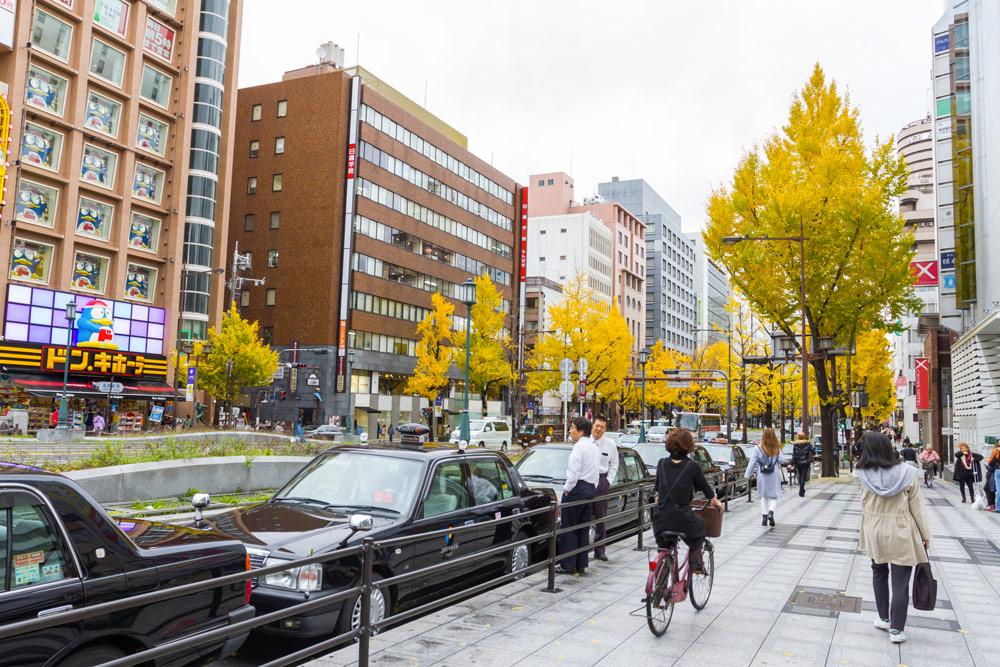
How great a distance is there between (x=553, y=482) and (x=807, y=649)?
18.6 ft

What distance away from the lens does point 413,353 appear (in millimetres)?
67688

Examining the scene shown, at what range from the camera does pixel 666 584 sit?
6316 millimetres

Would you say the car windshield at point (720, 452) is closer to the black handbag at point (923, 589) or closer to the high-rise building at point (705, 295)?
the black handbag at point (923, 589)

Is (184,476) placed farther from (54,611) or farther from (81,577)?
(54,611)

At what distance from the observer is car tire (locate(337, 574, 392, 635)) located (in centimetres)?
599

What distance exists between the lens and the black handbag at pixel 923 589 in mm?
5996

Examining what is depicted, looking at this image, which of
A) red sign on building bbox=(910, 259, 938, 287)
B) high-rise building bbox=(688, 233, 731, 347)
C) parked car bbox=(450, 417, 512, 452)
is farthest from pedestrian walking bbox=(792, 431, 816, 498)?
high-rise building bbox=(688, 233, 731, 347)

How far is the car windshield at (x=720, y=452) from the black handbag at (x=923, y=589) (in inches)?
519

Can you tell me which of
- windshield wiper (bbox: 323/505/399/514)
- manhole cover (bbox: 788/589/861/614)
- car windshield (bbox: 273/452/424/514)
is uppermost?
car windshield (bbox: 273/452/424/514)

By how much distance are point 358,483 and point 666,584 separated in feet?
9.73

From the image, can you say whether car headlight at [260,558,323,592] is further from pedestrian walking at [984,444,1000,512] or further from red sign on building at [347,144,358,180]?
red sign on building at [347,144,358,180]

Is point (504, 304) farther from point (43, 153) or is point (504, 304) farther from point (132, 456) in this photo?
point (132, 456)

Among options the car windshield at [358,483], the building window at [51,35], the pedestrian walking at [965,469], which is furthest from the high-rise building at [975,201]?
the building window at [51,35]

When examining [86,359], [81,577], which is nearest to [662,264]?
[86,359]
